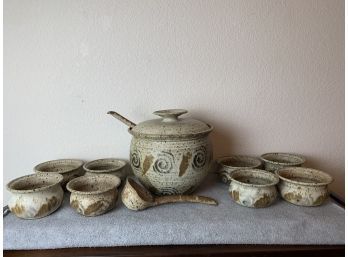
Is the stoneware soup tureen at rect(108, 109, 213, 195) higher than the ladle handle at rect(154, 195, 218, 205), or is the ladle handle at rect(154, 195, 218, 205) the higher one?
the stoneware soup tureen at rect(108, 109, 213, 195)

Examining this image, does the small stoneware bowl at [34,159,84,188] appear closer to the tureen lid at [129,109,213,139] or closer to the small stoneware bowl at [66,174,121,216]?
the small stoneware bowl at [66,174,121,216]

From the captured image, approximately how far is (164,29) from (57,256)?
2.19 feet

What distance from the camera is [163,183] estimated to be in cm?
71

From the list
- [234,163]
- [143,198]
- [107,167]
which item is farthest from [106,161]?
[234,163]

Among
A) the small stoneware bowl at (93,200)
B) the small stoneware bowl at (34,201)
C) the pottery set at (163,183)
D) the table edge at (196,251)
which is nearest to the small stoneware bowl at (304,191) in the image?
the pottery set at (163,183)

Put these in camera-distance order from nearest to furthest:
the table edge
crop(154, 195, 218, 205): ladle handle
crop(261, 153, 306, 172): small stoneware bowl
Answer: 1. the table edge
2. crop(154, 195, 218, 205): ladle handle
3. crop(261, 153, 306, 172): small stoneware bowl

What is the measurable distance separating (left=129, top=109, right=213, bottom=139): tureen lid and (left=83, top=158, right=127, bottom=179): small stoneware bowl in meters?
0.15

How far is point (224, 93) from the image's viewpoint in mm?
894

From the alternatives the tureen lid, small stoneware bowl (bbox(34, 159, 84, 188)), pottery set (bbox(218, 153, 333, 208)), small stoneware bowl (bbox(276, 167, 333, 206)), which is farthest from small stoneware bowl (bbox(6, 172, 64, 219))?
small stoneware bowl (bbox(276, 167, 333, 206))

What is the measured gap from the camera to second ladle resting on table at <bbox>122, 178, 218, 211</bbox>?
26.6 inches

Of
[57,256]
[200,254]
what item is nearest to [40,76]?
[57,256]

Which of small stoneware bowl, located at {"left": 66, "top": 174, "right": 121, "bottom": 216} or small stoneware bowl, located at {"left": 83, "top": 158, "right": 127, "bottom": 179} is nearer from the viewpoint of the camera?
small stoneware bowl, located at {"left": 66, "top": 174, "right": 121, "bottom": 216}

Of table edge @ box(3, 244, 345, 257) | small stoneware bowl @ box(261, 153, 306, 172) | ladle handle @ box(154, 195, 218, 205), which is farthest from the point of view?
small stoneware bowl @ box(261, 153, 306, 172)

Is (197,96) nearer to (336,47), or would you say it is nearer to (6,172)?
(336,47)
